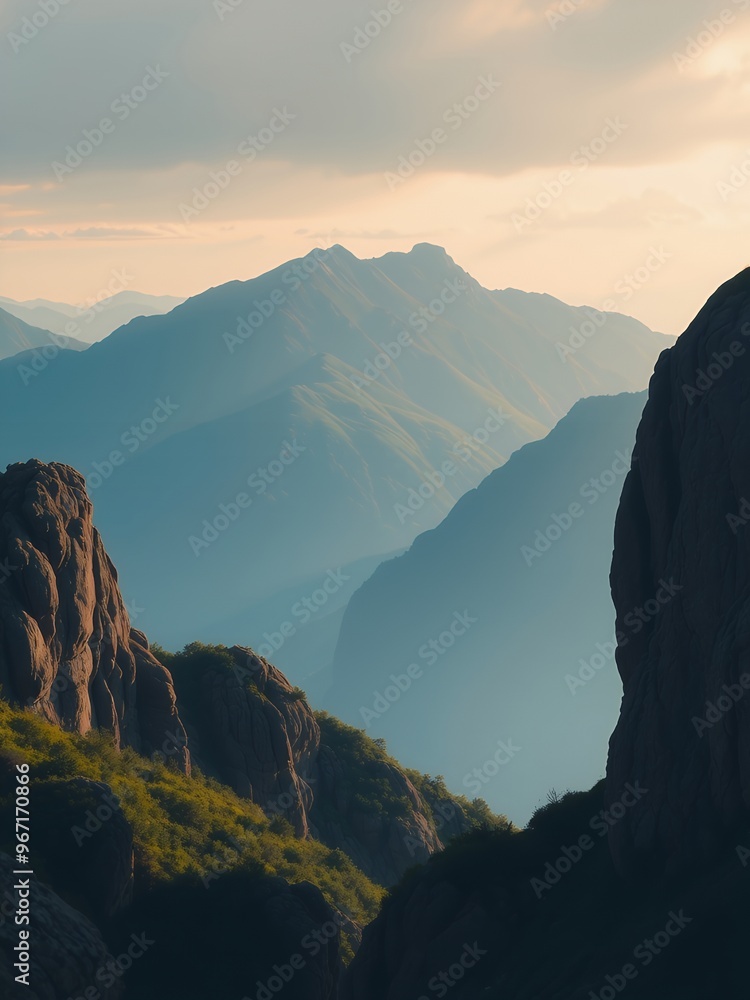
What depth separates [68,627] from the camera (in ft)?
188

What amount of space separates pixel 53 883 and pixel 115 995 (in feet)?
16.3

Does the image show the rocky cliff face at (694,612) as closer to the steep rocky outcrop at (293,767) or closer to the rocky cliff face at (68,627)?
the rocky cliff face at (68,627)

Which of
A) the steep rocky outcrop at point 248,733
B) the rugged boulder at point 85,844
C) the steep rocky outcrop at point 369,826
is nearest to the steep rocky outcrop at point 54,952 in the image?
the rugged boulder at point 85,844

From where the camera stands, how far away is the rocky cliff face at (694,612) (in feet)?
115

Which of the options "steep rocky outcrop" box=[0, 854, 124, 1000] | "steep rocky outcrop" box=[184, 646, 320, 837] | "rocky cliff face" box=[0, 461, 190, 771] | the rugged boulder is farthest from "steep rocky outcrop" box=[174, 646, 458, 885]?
"steep rocky outcrop" box=[0, 854, 124, 1000]

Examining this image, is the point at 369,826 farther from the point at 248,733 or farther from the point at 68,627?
the point at 68,627

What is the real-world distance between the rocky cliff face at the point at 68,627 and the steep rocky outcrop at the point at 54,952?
13.8 metres

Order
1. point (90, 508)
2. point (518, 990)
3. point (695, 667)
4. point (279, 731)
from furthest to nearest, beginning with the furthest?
point (279, 731) → point (90, 508) → point (695, 667) → point (518, 990)

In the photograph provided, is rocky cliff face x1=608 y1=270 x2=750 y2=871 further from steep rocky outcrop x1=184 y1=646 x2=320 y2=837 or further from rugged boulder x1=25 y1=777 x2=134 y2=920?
steep rocky outcrop x1=184 y1=646 x2=320 y2=837

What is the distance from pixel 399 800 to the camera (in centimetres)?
8244

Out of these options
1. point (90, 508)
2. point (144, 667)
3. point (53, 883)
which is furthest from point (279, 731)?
point (53, 883)

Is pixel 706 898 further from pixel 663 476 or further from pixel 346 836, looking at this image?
pixel 346 836

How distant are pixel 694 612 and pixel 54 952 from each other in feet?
84.8

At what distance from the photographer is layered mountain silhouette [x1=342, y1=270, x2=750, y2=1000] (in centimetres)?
3316
